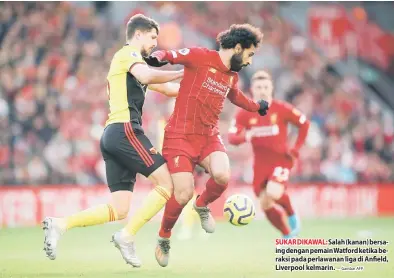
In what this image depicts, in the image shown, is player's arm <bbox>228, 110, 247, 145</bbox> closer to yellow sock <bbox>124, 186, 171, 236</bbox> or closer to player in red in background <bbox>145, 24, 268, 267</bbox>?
player in red in background <bbox>145, 24, 268, 267</bbox>

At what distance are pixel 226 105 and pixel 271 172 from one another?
6635 mm

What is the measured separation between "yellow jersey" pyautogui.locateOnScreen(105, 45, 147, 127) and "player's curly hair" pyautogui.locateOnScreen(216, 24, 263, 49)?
856mm

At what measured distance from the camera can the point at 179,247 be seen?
1099 cm

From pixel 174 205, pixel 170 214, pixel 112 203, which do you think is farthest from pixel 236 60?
pixel 112 203

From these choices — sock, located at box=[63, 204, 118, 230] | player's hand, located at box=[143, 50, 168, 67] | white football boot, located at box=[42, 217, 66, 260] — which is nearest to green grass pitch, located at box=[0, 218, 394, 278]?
white football boot, located at box=[42, 217, 66, 260]

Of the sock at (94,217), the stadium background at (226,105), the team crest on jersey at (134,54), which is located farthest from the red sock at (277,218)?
the team crest on jersey at (134,54)

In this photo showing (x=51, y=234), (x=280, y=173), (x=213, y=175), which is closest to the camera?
(x=51, y=234)

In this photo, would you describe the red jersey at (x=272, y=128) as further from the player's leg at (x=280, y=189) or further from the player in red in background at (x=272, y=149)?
the player's leg at (x=280, y=189)

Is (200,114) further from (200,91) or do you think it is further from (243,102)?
(243,102)

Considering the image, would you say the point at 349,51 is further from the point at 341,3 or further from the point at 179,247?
the point at 179,247

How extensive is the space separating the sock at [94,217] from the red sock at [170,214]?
1.91 feet

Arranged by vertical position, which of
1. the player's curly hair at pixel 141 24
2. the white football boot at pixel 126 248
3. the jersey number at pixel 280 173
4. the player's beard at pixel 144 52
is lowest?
the white football boot at pixel 126 248

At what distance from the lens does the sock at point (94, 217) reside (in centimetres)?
812

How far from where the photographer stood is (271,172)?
11094 millimetres
